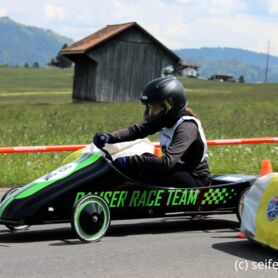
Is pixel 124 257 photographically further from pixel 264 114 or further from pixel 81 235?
pixel 264 114

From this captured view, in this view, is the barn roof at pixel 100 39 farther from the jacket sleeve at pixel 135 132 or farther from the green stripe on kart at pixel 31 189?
the green stripe on kart at pixel 31 189

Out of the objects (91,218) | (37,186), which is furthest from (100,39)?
(91,218)

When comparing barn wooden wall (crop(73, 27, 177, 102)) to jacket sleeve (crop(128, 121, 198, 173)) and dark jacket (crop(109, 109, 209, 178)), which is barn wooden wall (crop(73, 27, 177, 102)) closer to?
dark jacket (crop(109, 109, 209, 178))

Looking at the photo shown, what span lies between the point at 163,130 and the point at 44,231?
1.75 m

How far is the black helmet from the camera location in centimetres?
760

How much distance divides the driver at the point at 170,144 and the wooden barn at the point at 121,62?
4489 centimetres

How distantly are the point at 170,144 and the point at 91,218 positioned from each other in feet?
4.05

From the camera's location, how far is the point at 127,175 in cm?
746

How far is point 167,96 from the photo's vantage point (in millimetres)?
7613

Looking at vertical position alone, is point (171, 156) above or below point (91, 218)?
above

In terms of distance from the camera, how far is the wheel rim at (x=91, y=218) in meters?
6.94

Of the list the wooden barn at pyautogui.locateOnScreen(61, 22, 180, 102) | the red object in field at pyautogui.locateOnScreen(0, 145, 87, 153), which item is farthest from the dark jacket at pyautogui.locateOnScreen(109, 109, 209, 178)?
the wooden barn at pyautogui.locateOnScreen(61, 22, 180, 102)

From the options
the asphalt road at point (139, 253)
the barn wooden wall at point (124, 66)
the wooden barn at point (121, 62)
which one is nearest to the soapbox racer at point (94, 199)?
the asphalt road at point (139, 253)

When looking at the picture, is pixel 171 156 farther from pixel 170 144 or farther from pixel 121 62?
pixel 121 62
